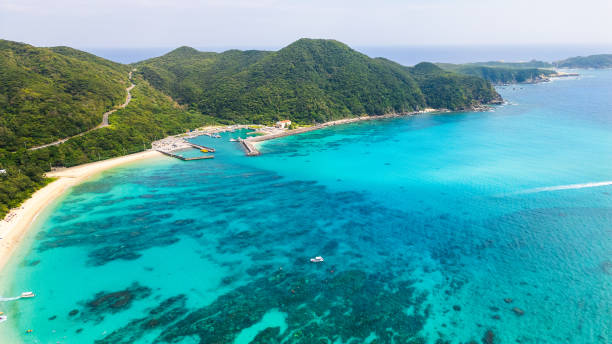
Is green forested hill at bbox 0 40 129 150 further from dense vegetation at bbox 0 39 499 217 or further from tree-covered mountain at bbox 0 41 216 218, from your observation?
dense vegetation at bbox 0 39 499 217

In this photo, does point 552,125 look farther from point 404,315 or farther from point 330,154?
point 404,315

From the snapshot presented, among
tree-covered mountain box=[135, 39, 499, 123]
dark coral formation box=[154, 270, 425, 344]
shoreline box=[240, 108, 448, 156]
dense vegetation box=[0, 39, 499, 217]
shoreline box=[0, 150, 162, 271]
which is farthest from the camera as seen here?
tree-covered mountain box=[135, 39, 499, 123]

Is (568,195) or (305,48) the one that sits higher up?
(305,48)

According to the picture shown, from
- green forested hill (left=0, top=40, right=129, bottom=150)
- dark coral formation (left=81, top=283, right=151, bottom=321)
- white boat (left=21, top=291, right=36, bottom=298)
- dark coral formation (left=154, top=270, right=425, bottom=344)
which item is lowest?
dark coral formation (left=154, top=270, right=425, bottom=344)

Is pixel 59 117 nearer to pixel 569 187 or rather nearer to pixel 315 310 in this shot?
pixel 315 310

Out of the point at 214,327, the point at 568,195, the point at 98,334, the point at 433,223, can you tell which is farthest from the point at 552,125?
the point at 98,334

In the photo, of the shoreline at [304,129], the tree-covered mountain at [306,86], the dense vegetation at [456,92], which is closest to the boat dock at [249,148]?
the shoreline at [304,129]

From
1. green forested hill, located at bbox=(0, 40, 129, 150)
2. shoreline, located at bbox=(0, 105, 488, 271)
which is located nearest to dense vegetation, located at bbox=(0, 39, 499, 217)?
green forested hill, located at bbox=(0, 40, 129, 150)

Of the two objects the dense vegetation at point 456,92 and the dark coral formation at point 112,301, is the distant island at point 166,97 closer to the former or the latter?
the dense vegetation at point 456,92
